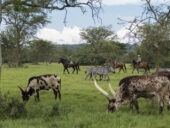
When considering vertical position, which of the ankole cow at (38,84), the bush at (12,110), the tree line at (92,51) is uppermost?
the tree line at (92,51)

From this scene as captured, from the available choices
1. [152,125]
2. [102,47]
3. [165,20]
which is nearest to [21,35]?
[102,47]

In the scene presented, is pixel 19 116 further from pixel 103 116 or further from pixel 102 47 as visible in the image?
pixel 102 47

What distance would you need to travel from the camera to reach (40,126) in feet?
18.9

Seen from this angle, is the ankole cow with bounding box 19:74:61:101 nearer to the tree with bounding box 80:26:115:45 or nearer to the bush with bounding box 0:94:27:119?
the bush with bounding box 0:94:27:119

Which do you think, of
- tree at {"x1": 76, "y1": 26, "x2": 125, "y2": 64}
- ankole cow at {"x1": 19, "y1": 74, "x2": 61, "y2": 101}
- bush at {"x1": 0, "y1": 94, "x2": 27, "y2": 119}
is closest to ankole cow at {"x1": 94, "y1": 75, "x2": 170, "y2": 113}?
bush at {"x1": 0, "y1": 94, "x2": 27, "y2": 119}

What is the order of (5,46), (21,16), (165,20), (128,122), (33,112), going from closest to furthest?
(128,122)
(33,112)
(165,20)
(21,16)
(5,46)

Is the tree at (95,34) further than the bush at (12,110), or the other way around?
the tree at (95,34)

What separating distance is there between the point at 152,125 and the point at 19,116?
4101mm

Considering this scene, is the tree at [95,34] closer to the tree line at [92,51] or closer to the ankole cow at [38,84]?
the tree line at [92,51]

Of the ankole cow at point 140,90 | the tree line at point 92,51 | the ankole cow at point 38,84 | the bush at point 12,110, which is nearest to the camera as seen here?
the bush at point 12,110

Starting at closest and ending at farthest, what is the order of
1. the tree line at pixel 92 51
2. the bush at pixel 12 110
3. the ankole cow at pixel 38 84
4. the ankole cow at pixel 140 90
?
the bush at pixel 12 110
the ankole cow at pixel 140 90
the ankole cow at pixel 38 84
the tree line at pixel 92 51

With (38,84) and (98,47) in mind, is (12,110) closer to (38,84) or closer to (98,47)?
(38,84)

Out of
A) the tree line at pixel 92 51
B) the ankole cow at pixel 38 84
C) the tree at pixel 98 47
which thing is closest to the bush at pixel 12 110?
the ankole cow at pixel 38 84

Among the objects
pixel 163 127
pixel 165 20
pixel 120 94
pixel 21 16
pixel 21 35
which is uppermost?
pixel 21 16
